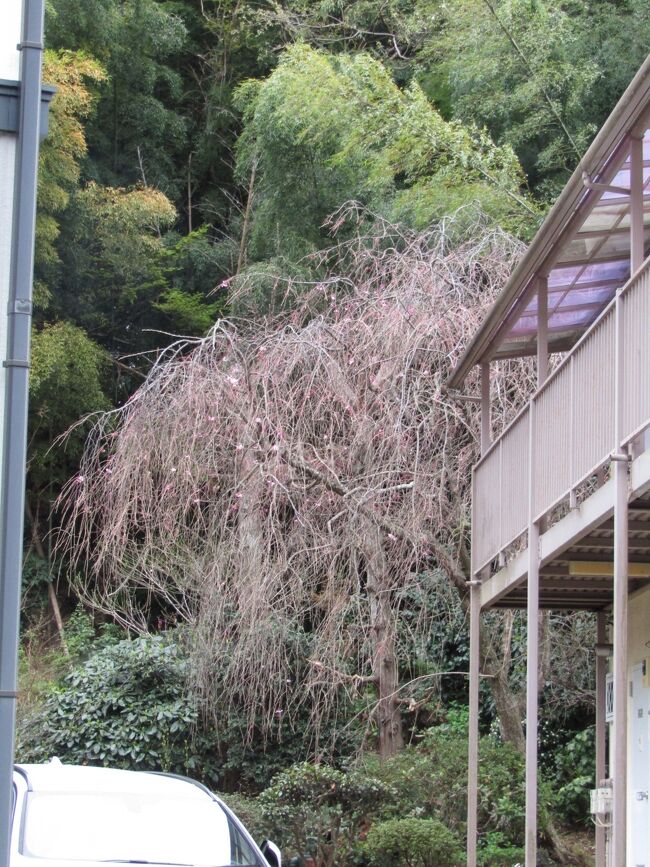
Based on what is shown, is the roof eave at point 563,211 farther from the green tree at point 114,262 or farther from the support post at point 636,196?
the green tree at point 114,262

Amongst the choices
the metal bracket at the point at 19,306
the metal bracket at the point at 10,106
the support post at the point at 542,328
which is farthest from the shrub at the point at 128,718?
the metal bracket at the point at 19,306

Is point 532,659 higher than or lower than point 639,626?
lower

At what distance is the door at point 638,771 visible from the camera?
1132cm

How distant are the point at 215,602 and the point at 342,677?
1.75 metres

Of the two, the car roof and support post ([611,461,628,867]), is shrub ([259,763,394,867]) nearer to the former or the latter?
the car roof

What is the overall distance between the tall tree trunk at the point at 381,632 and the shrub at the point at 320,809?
1091 mm

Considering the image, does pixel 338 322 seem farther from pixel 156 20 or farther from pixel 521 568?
pixel 156 20

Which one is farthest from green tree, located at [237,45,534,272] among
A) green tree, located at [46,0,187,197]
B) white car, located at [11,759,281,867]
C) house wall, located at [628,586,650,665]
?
white car, located at [11,759,281,867]

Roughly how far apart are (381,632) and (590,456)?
20.1ft

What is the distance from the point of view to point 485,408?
1298 cm

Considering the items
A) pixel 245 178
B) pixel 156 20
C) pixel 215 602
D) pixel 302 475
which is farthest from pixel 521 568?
pixel 156 20

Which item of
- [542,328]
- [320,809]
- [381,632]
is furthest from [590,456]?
[320,809]

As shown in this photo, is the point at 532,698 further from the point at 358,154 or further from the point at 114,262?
the point at 114,262

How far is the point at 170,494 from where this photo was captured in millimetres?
14188
